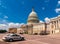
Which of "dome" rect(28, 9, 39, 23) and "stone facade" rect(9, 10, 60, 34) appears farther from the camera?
"dome" rect(28, 9, 39, 23)

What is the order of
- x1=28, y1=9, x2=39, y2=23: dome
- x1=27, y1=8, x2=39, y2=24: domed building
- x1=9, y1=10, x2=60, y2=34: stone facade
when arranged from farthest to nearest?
x1=28, y1=9, x2=39, y2=23: dome → x1=27, y1=8, x2=39, y2=24: domed building → x1=9, y1=10, x2=60, y2=34: stone facade

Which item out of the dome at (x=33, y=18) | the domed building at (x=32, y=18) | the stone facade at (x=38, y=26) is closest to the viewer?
the stone facade at (x=38, y=26)

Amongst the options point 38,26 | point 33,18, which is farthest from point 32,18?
point 38,26

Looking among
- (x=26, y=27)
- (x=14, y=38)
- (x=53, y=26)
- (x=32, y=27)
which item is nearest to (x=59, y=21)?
(x=53, y=26)

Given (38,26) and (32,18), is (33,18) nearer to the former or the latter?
(32,18)

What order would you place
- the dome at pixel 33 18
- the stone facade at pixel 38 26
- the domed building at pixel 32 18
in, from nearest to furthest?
the stone facade at pixel 38 26 < the domed building at pixel 32 18 < the dome at pixel 33 18

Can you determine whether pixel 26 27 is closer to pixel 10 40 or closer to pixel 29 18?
pixel 29 18

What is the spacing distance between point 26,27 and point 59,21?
3638cm

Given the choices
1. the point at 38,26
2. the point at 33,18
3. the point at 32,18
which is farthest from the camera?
the point at 33,18

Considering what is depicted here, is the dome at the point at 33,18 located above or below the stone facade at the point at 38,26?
above

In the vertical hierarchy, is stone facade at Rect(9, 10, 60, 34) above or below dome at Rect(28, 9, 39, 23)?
below

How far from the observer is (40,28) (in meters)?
91.5

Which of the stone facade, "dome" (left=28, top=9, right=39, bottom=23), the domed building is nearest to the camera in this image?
the stone facade

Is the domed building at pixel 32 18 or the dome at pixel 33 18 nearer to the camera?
the domed building at pixel 32 18
